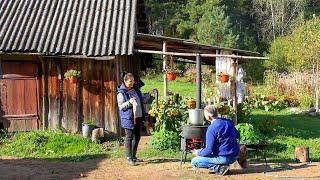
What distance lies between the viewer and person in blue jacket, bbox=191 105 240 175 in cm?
828

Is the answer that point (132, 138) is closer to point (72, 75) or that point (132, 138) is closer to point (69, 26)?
point (72, 75)

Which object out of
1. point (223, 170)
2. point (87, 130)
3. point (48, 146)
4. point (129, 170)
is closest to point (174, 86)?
point (87, 130)

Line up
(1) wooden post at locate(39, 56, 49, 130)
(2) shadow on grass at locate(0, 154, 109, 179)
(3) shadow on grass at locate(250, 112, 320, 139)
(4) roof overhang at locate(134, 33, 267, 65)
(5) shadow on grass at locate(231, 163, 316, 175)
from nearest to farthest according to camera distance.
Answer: (5) shadow on grass at locate(231, 163, 316, 175) → (2) shadow on grass at locate(0, 154, 109, 179) → (1) wooden post at locate(39, 56, 49, 130) → (4) roof overhang at locate(134, 33, 267, 65) → (3) shadow on grass at locate(250, 112, 320, 139)

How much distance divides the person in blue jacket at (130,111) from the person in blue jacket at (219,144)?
153cm

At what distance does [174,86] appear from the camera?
2991 cm

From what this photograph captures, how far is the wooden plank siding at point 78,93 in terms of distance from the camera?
13086mm

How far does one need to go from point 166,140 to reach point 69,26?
4.63 m

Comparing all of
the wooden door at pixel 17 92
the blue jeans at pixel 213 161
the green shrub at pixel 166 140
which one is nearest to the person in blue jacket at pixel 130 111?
the blue jeans at pixel 213 161

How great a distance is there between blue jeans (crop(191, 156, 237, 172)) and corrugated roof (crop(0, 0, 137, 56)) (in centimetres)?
454

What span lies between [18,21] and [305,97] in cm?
1403

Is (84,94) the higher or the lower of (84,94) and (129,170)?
the higher

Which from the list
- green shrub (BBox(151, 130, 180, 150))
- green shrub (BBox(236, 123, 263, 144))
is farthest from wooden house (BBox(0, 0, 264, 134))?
green shrub (BBox(236, 123, 263, 144))

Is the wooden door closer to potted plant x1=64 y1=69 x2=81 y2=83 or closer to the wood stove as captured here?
potted plant x1=64 y1=69 x2=81 y2=83

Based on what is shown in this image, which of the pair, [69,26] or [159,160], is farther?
[69,26]
